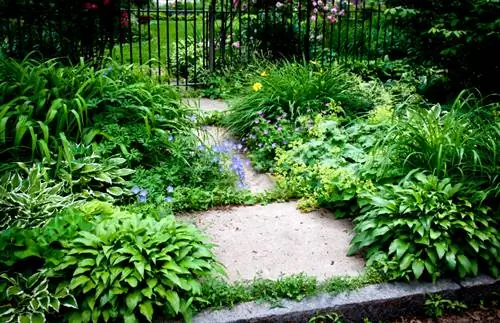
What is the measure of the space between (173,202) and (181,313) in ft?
4.51

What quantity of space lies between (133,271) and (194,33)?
5.38m

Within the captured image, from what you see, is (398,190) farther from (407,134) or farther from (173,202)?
(173,202)

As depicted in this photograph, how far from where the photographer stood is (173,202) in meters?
4.79

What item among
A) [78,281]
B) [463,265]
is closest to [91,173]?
[78,281]

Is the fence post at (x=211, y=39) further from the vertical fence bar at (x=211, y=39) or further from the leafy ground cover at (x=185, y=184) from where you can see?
the leafy ground cover at (x=185, y=184)

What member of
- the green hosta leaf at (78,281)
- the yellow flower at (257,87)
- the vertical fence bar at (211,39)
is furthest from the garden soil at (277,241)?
the vertical fence bar at (211,39)

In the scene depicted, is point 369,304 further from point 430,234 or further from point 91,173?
point 91,173

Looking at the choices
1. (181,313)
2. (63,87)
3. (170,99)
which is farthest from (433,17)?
(181,313)

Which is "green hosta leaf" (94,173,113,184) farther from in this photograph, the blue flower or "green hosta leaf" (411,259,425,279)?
"green hosta leaf" (411,259,425,279)

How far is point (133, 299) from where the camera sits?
3.40 m

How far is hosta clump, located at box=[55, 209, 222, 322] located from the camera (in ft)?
11.2

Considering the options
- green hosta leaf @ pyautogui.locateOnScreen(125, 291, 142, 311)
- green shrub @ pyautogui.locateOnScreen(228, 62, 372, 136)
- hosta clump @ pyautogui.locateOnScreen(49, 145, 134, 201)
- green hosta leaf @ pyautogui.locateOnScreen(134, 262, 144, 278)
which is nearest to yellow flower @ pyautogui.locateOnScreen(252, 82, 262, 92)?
green shrub @ pyautogui.locateOnScreen(228, 62, 372, 136)

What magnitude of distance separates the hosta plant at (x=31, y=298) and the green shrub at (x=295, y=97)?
126 inches

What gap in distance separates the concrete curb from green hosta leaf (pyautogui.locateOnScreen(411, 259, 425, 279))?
0.34 feet
